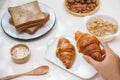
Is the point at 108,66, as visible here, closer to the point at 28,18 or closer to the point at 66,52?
the point at 66,52

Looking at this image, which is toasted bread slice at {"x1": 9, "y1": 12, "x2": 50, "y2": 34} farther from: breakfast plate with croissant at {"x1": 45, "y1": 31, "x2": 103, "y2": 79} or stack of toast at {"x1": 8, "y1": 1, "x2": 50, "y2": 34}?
breakfast plate with croissant at {"x1": 45, "y1": 31, "x2": 103, "y2": 79}

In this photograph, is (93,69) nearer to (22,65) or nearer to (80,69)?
→ (80,69)

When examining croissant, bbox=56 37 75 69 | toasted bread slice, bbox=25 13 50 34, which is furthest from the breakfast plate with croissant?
toasted bread slice, bbox=25 13 50 34

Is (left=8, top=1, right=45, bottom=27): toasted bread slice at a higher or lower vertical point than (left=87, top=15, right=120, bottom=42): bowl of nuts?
higher

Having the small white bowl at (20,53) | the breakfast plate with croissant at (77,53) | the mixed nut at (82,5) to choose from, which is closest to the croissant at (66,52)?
the breakfast plate with croissant at (77,53)

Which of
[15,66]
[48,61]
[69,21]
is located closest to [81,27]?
[69,21]

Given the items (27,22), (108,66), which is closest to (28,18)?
(27,22)

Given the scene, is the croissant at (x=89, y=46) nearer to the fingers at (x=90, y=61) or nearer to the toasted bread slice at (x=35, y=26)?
the fingers at (x=90, y=61)
